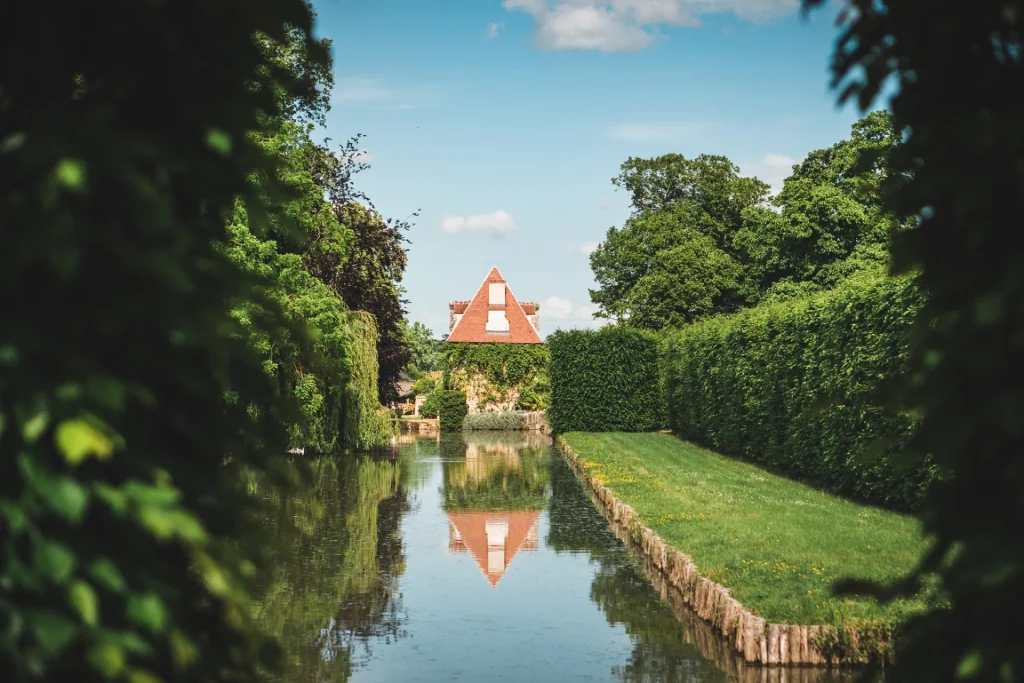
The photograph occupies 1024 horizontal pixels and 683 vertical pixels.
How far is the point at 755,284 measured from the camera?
5003 centimetres

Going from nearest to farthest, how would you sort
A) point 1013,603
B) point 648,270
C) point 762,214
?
point 1013,603 → point 762,214 → point 648,270

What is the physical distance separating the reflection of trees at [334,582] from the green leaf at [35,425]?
0.84 metres

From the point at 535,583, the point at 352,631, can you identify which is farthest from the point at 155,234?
the point at 535,583

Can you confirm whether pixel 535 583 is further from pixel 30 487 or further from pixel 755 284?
pixel 755 284

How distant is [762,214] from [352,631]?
39.5m

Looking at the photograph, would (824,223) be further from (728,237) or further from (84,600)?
(84,600)

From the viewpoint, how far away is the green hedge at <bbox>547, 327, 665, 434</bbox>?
41.4m

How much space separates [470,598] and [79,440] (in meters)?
11.1

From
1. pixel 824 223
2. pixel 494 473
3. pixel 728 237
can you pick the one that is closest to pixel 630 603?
pixel 494 473

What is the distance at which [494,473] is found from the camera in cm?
2795

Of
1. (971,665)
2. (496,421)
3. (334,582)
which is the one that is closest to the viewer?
(971,665)

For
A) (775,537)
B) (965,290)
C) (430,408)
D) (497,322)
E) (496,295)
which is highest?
(496,295)

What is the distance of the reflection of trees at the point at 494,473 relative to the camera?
22.0 meters

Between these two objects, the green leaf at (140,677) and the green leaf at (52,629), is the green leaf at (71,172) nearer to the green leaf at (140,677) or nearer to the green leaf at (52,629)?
the green leaf at (52,629)
